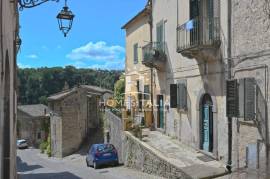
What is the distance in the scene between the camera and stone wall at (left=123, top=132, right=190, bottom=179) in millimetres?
15606

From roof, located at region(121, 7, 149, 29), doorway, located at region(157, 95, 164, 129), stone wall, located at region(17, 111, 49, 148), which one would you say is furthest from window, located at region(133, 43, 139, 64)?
stone wall, located at region(17, 111, 49, 148)

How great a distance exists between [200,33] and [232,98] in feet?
10.8

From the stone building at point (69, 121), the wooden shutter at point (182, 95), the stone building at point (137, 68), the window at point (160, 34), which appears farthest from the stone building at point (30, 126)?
the wooden shutter at point (182, 95)

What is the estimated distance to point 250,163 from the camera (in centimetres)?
1279

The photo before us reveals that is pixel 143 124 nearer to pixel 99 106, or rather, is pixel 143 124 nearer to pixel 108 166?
pixel 108 166

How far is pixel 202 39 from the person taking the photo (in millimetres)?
15586

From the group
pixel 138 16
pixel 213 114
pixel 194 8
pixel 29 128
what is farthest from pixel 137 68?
pixel 29 128

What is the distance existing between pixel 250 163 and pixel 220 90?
3.30 meters

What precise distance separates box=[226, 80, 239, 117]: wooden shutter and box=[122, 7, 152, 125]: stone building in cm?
1093

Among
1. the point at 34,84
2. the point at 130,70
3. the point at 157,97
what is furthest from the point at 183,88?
the point at 34,84

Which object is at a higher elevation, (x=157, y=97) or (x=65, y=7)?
(x=65, y=7)

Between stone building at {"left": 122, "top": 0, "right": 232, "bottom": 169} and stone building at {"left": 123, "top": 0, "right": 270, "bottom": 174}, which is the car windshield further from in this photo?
stone building at {"left": 123, "top": 0, "right": 270, "bottom": 174}

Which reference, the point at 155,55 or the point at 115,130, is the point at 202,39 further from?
the point at 115,130

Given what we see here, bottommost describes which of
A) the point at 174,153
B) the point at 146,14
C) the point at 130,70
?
the point at 174,153
